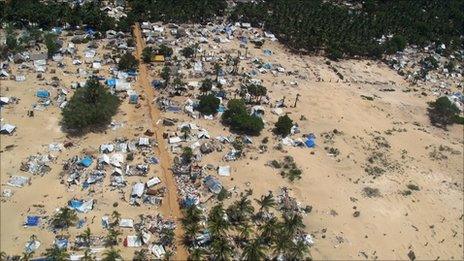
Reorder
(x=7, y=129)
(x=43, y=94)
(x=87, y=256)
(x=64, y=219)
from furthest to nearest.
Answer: (x=43, y=94), (x=7, y=129), (x=64, y=219), (x=87, y=256)

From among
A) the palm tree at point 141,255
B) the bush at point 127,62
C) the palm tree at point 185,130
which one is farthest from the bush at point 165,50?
the palm tree at point 141,255

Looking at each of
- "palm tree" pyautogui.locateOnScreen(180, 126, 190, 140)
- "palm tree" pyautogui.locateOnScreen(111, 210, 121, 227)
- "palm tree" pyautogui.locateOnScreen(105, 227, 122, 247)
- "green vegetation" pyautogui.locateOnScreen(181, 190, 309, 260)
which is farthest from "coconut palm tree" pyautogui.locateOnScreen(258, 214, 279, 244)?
"palm tree" pyautogui.locateOnScreen(180, 126, 190, 140)

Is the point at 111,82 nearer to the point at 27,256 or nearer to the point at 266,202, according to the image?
the point at 27,256

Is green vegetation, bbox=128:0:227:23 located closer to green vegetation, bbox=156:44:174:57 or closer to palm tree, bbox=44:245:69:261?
green vegetation, bbox=156:44:174:57

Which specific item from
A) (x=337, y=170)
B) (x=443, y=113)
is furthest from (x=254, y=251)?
(x=443, y=113)

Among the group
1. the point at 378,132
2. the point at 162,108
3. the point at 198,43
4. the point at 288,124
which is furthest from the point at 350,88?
the point at 162,108

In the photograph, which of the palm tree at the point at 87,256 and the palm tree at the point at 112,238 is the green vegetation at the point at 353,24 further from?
the palm tree at the point at 87,256

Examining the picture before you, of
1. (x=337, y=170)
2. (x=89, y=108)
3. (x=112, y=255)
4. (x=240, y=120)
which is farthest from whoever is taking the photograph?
(x=240, y=120)

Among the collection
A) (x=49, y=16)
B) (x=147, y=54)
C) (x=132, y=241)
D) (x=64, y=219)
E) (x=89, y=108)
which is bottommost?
(x=132, y=241)
